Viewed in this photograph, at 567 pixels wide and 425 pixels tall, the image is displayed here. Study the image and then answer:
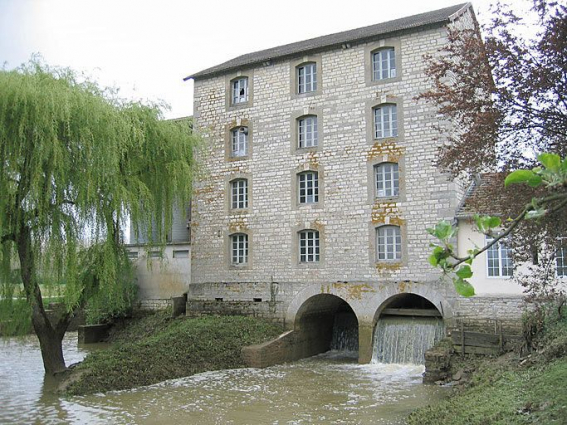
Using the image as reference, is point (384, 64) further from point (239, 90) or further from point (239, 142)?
point (239, 142)

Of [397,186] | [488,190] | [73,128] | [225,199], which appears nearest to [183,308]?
[225,199]

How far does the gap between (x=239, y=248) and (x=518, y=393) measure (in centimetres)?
1290

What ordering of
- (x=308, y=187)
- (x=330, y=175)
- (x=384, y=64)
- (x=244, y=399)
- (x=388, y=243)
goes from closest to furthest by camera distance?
(x=244, y=399), (x=388, y=243), (x=384, y=64), (x=330, y=175), (x=308, y=187)

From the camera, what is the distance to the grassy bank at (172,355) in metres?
13.3

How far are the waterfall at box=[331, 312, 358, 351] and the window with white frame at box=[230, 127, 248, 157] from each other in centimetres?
694

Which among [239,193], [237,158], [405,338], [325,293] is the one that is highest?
[237,158]

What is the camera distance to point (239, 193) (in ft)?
68.3

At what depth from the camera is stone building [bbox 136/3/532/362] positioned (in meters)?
17.7

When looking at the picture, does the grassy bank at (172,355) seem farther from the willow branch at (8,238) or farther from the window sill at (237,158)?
the window sill at (237,158)

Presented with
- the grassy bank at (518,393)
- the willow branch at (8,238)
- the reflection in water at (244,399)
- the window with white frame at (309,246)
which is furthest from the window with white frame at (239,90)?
the grassy bank at (518,393)

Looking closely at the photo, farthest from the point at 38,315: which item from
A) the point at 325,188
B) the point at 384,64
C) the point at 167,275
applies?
the point at 384,64

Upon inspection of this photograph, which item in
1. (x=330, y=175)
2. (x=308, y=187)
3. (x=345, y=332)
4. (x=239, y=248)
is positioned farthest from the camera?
(x=345, y=332)

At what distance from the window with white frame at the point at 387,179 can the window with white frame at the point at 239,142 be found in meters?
5.04

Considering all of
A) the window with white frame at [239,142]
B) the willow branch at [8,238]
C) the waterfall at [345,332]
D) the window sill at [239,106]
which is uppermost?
the window sill at [239,106]
